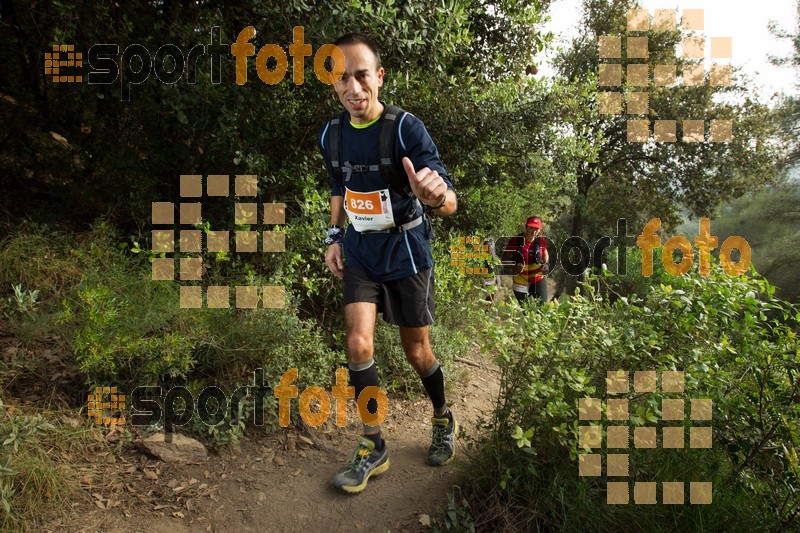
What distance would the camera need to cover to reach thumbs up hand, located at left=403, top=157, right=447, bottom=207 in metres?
2.59

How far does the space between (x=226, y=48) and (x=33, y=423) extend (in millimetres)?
3380

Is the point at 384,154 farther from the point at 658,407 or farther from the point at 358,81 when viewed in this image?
the point at 658,407

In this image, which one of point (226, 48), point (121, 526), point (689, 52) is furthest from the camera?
point (689, 52)

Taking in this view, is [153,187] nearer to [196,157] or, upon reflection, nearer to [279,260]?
[196,157]

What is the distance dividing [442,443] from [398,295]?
115cm

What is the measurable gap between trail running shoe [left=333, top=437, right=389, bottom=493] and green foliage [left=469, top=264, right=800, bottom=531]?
28.2 inches

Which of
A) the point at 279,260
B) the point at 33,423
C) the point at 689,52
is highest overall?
the point at 689,52

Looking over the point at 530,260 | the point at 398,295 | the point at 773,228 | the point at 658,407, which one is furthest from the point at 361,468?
the point at 773,228

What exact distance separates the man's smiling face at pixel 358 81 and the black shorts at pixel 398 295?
1.00m

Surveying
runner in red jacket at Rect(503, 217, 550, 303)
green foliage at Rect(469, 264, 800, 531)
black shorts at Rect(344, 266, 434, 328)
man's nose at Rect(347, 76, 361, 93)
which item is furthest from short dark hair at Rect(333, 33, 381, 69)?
runner in red jacket at Rect(503, 217, 550, 303)

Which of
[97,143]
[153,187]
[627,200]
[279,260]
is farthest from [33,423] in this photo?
[627,200]

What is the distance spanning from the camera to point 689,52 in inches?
598

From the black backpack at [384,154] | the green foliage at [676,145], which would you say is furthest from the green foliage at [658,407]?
the green foliage at [676,145]

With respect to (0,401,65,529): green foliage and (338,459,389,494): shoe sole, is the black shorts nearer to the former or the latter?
(338,459,389,494): shoe sole
